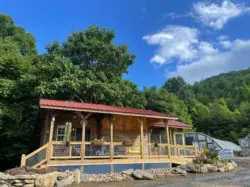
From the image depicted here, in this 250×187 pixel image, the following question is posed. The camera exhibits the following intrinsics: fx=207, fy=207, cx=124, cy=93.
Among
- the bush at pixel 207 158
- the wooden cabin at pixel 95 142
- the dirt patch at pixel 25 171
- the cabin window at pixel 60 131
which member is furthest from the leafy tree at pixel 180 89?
the dirt patch at pixel 25 171

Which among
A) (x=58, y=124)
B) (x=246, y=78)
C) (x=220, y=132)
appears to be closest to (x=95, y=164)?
(x=58, y=124)

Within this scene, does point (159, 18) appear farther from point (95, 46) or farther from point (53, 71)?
point (53, 71)

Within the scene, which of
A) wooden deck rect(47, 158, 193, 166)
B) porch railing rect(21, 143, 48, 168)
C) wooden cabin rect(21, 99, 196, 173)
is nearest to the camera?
porch railing rect(21, 143, 48, 168)

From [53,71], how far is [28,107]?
3491mm

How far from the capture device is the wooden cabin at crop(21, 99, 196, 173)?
9312mm

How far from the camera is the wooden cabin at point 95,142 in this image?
9.31m

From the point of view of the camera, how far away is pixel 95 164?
982cm

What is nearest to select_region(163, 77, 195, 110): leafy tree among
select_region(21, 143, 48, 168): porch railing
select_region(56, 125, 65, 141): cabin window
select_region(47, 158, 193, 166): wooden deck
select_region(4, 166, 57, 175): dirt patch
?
select_region(47, 158, 193, 166): wooden deck

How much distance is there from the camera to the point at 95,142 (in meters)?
10.1

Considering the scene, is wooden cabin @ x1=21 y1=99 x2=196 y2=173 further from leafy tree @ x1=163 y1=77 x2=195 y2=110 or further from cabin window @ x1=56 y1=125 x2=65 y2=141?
leafy tree @ x1=163 y1=77 x2=195 y2=110

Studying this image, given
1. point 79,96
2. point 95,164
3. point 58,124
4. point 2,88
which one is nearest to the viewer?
point 95,164

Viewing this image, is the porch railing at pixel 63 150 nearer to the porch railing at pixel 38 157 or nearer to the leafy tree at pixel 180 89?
the porch railing at pixel 38 157

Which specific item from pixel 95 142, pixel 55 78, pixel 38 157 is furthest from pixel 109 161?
pixel 55 78

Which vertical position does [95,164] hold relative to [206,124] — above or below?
below
